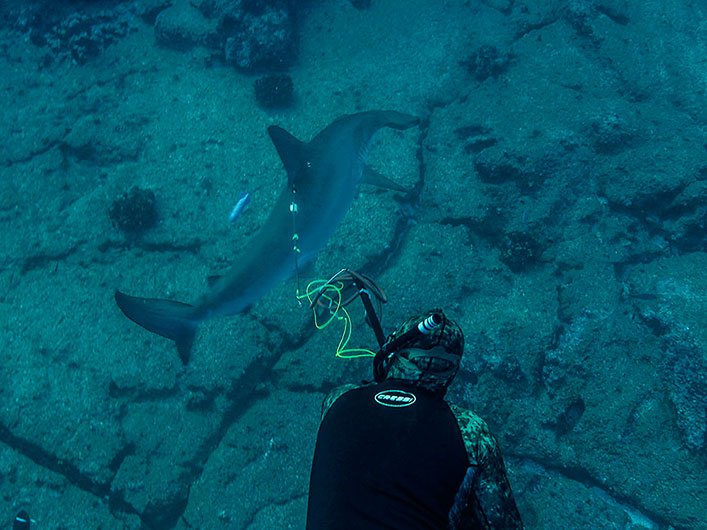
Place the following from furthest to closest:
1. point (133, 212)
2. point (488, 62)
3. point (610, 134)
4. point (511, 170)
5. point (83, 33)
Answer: point (83, 33) < point (488, 62) < point (610, 134) < point (511, 170) < point (133, 212)

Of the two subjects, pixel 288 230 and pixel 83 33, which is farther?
pixel 83 33

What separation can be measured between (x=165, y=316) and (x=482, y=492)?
4243 millimetres

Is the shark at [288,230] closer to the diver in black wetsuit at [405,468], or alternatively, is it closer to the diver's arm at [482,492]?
the diver in black wetsuit at [405,468]

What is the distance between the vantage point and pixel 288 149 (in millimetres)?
5461

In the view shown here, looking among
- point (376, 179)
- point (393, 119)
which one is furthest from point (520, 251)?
point (393, 119)

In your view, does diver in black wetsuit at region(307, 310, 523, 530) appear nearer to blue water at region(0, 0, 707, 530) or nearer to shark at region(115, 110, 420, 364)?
shark at region(115, 110, 420, 364)

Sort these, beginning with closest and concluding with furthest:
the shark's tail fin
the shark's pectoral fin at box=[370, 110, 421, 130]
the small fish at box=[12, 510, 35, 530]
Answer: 1. the shark's tail fin
2. the small fish at box=[12, 510, 35, 530]
3. the shark's pectoral fin at box=[370, 110, 421, 130]

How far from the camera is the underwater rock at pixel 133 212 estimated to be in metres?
7.19

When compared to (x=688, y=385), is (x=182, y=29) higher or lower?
higher

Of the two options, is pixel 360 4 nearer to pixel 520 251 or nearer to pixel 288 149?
pixel 288 149

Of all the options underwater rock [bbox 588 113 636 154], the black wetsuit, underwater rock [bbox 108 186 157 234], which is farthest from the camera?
underwater rock [bbox 588 113 636 154]

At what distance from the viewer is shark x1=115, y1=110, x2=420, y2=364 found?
4.91 metres

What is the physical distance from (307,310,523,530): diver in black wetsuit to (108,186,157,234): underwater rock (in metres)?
6.50

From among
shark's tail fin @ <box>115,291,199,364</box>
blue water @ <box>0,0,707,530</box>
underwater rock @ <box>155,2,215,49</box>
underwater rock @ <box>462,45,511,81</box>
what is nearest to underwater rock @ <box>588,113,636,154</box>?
blue water @ <box>0,0,707,530</box>
